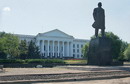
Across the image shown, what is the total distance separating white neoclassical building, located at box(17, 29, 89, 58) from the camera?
298ft

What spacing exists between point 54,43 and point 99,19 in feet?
253

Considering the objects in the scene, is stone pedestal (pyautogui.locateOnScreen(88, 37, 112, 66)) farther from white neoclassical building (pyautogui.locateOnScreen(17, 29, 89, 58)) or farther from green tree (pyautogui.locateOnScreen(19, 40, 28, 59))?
white neoclassical building (pyautogui.locateOnScreen(17, 29, 89, 58))

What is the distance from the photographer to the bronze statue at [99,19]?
60.9ft

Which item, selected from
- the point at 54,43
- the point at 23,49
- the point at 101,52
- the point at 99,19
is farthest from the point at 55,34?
the point at 101,52

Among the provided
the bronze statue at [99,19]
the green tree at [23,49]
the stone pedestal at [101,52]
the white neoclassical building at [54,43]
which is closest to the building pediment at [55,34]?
the white neoclassical building at [54,43]

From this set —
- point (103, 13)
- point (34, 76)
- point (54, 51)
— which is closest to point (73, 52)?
point (54, 51)

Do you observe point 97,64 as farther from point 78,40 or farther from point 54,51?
point 78,40

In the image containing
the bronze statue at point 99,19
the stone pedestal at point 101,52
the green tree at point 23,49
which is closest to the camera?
the stone pedestal at point 101,52

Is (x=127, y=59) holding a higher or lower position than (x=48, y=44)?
lower

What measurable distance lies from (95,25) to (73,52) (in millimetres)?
87288

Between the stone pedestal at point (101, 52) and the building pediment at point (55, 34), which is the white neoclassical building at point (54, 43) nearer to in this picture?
the building pediment at point (55, 34)

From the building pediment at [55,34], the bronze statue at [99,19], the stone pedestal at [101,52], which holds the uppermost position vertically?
the building pediment at [55,34]

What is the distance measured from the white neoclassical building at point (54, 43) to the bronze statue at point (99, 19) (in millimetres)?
70481

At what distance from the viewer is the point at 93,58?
1830 centimetres
